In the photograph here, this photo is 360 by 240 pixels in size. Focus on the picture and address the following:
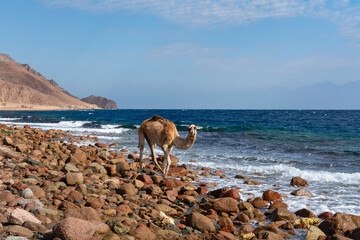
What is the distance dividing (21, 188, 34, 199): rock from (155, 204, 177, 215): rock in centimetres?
262

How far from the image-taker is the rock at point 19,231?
177 inches

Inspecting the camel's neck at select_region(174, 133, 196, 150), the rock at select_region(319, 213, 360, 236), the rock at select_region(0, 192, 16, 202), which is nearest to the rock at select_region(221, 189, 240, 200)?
the camel's neck at select_region(174, 133, 196, 150)

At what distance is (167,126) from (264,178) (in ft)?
14.0

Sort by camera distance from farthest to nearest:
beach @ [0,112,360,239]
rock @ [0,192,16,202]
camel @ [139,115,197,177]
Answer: camel @ [139,115,197,177], rock @ [0,192,16,202], beach @ [0,112,360,239]

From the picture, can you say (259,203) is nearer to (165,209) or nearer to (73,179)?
(165,209)

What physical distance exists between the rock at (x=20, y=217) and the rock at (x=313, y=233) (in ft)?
16.0

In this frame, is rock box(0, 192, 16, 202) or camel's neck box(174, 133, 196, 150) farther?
camel's neck box(174, 133, 196, 150)

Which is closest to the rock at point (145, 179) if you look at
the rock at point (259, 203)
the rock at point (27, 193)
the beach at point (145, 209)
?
the beach at point (145, 209)

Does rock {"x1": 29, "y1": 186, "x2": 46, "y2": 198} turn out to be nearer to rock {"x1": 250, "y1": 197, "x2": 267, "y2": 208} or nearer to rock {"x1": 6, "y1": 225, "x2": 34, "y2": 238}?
rock {"x1": 6, "y1": 225, "x2": 34, "y2": 238}

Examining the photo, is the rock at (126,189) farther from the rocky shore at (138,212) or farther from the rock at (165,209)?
the rock at (165,209)

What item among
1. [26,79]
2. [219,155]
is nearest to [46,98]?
[26,79]

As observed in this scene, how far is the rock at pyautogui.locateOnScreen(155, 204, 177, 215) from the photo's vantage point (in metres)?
7.02

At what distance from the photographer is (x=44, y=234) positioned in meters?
4.50

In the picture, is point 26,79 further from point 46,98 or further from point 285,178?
point 285,178
